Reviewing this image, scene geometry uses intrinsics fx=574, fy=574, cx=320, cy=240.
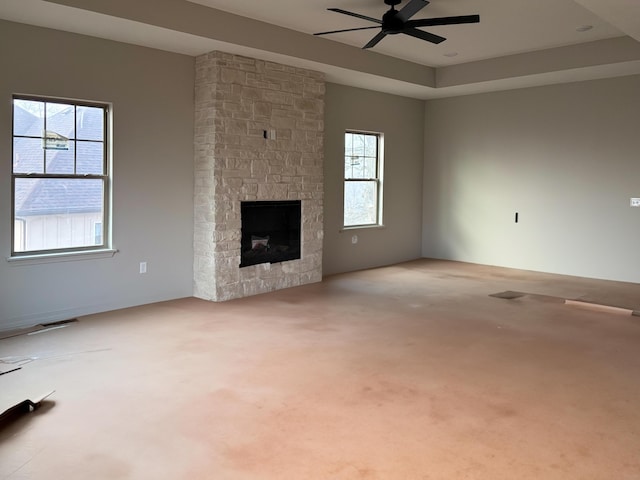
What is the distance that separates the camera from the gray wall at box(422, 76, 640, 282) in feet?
25.4

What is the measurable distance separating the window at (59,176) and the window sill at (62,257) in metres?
0.08

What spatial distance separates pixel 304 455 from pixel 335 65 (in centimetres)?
520

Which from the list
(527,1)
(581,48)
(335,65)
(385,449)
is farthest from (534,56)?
(385,449)

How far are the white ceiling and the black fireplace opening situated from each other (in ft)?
5.65

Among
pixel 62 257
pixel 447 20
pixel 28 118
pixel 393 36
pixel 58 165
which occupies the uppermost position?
pixel 393 36

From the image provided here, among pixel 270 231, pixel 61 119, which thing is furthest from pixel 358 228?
pixel 61 119

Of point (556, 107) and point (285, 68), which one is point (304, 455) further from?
point (556, 107)

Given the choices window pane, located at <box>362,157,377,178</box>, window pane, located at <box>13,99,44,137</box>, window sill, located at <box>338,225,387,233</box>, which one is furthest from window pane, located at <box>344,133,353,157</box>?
window pane, located at <box>13,99,44,137</box>

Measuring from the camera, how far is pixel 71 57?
540 cm

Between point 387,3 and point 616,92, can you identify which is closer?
point 387,3

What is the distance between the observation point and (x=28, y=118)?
17.2ft

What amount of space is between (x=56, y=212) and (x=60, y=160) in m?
0.50

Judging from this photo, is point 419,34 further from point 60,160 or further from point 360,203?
point 360,203

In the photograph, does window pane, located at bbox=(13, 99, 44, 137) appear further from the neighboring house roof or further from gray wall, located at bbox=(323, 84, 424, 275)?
gray wall, located at bbox=(323, 84, 424, 275)
